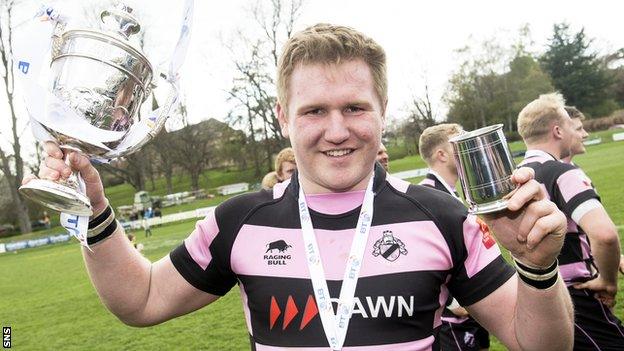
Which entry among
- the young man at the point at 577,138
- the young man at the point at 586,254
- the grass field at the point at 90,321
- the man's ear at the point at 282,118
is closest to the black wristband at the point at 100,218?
the man's ear at the point at 282,118

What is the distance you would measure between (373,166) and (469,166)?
63 centimetres

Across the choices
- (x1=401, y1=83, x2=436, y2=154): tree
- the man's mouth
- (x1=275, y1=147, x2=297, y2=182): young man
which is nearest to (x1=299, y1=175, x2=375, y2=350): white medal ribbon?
the man's mouth

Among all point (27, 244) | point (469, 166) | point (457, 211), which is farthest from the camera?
point (27, 244)

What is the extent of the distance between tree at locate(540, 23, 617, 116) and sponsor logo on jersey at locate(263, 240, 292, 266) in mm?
60942

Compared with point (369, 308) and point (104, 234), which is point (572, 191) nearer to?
point (369, 308)

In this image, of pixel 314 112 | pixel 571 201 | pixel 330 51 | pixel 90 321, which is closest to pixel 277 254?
pixel 314 112

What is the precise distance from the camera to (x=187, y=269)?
91.1 inches

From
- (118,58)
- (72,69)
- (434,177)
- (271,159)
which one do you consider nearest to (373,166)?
(118,58)

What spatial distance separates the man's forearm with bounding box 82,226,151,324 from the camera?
2.16 metres

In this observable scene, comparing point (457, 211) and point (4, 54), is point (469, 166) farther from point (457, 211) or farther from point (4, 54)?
point (4, 54)

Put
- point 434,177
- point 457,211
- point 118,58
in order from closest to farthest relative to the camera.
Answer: point 118,58 → point 457,211 → point 434,177

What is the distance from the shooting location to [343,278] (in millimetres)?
2016

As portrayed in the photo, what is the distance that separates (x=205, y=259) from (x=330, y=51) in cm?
101

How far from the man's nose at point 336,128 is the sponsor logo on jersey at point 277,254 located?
47cm
